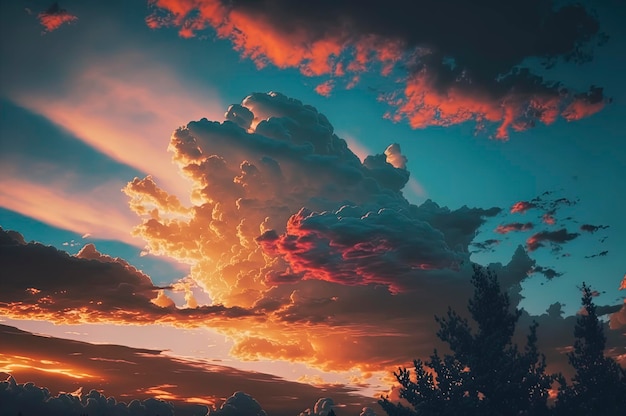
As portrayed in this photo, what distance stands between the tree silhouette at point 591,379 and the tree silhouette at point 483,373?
6.28 meters

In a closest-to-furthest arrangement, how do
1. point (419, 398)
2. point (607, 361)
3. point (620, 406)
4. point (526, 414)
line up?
point (526, 414), point (419, 398), point (620, 406), point (607, 361)

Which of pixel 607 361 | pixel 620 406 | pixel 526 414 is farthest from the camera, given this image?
pixel 607 361

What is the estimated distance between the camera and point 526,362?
3462 cm

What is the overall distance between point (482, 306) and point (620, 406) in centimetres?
1529

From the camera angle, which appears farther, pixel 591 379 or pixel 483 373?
pixel 591 379

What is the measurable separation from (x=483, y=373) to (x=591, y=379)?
16.6 meters

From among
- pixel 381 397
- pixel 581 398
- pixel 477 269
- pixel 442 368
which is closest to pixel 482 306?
pixel 477 269

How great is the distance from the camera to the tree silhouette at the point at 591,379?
38281mm

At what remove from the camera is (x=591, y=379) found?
4344 centimetres

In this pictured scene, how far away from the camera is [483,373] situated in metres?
34.6

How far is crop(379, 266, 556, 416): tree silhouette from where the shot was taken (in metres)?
33.6

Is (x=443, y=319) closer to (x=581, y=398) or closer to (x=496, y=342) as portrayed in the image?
(x=496, y=342)

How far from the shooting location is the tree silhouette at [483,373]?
110 feet

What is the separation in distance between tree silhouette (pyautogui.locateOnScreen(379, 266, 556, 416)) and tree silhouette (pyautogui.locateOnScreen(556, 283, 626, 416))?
628cm
